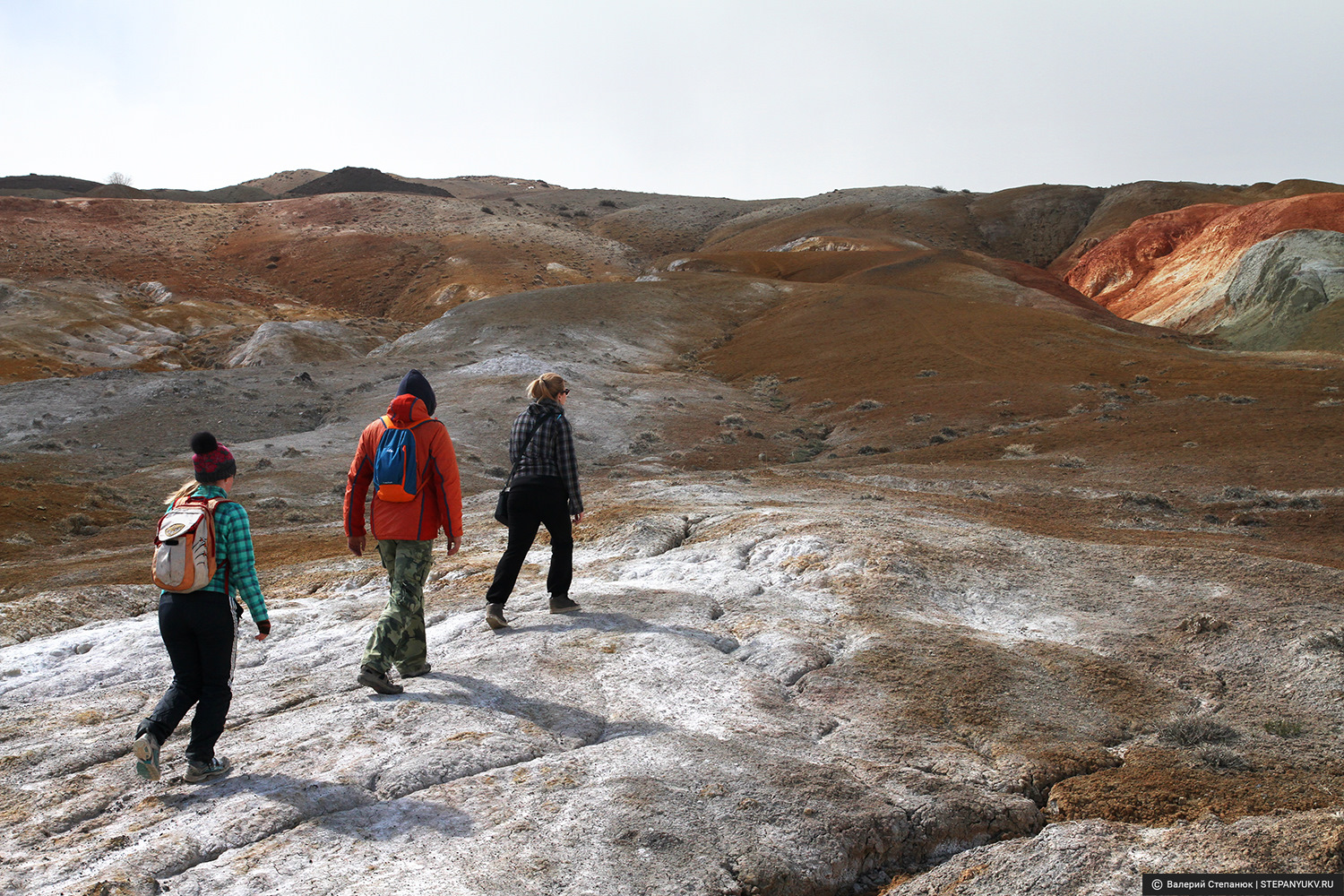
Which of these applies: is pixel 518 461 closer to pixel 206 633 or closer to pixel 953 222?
pixel 206 633

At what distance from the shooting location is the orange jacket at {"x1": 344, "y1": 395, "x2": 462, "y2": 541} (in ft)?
20.6

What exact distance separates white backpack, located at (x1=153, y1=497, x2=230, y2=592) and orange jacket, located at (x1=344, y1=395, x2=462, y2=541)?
1.20 metres

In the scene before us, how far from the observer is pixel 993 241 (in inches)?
3661

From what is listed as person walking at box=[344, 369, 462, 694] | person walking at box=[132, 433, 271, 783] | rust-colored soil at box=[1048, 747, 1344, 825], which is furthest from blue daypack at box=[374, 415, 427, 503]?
rust-colored soil at box=[1048, 747, 1344, 825]

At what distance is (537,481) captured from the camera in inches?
298

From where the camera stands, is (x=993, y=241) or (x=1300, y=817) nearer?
(x=1300, y=817)

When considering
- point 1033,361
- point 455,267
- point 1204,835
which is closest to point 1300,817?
point 1204,835

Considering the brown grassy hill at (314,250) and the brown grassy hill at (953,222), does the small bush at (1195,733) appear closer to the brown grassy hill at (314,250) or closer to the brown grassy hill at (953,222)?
the brown grassy hill at (314,250)

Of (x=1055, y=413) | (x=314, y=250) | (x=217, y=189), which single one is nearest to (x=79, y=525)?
(x=1055, y=413)

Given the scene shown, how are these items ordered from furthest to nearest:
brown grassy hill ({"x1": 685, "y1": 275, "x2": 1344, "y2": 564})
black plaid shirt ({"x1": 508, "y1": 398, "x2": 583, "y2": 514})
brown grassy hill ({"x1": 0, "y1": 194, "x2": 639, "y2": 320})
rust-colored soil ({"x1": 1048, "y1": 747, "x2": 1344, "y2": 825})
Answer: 1. brown grassy hill ({"x1": 0, "y1": 194, "x2": 639, "y2": 320})
2. brown grassy hill ({"x1": 685, "y1": 275, "x2": 1344, "y2": 564})
3. black plaid shirt ({"x1": 508, "y1": 398, "x2": 583, "y2": 514})
4. rust-colored soil ({"x1": 1048, "y1": 747, "x2": 1344, "y2": 825})

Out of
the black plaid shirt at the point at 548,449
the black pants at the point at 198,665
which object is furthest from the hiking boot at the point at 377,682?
the black plaid shirt at the point at 548,449

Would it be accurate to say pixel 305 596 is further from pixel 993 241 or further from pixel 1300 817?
pixel 993 241

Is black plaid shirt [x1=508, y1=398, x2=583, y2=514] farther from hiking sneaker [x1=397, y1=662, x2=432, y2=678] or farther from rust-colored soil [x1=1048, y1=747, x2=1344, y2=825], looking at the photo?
rust-colored soil [x1=1048, y1=747, x2=1344, y2=825]

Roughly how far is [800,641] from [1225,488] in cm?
1340
